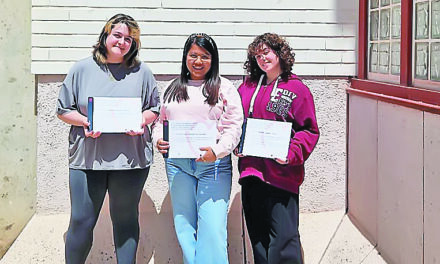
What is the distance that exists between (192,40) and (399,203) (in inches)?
71.4

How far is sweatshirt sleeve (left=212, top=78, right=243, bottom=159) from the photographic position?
326 centimetres

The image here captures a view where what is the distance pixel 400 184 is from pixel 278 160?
1.00 meters

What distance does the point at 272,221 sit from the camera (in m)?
3.32

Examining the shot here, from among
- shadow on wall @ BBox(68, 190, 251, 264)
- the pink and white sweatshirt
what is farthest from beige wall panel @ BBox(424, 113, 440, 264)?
shadow on wall @ BBox(68, 190, 251, 264)

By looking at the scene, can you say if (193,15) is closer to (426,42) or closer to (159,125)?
(159,125)

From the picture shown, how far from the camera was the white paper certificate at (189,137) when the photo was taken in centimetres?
327

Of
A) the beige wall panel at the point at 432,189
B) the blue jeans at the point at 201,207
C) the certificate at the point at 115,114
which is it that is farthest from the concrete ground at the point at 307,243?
the certificate at the point at 115,114

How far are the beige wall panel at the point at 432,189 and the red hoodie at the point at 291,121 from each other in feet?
2.22

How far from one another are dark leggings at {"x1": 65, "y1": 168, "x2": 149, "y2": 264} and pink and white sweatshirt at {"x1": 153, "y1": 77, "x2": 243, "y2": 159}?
37cm

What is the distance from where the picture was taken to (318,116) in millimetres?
4664

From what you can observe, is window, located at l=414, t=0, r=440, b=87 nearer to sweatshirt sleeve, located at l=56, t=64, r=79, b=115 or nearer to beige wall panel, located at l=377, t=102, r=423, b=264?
beige wall panel, located at l=377, t=102, r=423, b=264

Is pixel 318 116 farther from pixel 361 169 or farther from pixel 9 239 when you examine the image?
pixel 9 239

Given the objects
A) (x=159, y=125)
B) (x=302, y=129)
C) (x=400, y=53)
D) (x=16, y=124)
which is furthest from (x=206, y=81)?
(x=16, y=124)

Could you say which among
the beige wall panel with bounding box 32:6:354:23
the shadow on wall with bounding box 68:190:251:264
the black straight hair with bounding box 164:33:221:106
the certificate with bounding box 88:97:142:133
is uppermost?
the beige wall panel with bounding box 32:6:354:23
